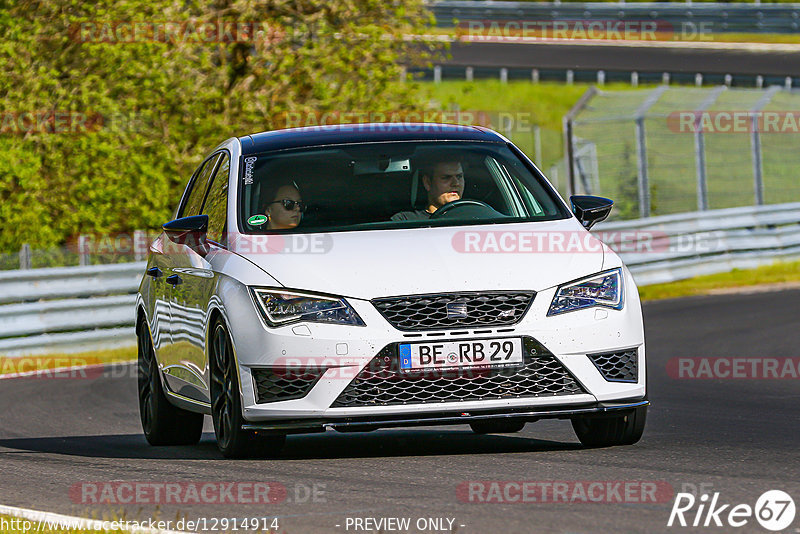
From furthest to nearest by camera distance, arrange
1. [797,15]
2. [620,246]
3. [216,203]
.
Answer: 1. [797,15]
2. [620,246]
3. [216,203]

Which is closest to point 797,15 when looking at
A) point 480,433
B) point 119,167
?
point 119,167

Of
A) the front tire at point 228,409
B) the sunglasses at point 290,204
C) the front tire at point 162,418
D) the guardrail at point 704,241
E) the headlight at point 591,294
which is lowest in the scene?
the guardrail at point 704,241

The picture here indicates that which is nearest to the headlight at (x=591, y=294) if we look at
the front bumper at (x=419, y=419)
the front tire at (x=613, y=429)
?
the front bumper at (x=419, y=419)

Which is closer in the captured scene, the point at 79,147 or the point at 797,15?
the point at 79,147

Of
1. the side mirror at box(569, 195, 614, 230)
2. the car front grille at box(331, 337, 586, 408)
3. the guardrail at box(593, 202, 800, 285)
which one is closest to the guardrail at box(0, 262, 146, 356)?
the guardrail at box(593, 202, 800, 285)

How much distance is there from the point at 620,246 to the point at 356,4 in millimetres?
5848

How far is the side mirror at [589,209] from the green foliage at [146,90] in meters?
14.8

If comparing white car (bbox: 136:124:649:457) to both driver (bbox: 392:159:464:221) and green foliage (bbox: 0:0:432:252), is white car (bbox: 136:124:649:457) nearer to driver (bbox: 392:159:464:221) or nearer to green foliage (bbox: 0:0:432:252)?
driver (bbox: 392:159:464:221)

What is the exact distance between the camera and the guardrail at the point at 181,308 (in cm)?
1873

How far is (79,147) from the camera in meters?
23.3

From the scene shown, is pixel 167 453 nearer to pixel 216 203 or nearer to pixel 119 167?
pixel 216 203

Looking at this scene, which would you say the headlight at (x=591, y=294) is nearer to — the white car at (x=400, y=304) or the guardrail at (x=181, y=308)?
the white car at (x=400, y=304)

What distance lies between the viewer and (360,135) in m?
9.12

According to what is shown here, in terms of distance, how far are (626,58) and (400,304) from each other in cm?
3871
